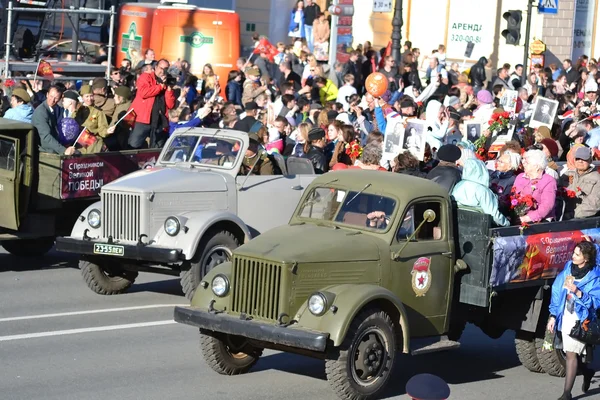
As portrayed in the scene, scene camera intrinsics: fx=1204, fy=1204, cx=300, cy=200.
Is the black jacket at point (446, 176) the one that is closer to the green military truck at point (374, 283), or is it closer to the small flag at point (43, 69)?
the green military truck at point (374, 283)

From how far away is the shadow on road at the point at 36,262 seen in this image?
15.9 metres

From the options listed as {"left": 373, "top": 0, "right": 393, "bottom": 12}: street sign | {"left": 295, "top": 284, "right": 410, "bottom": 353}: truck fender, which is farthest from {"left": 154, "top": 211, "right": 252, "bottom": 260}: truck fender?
{"left": 373, "top": 0, "right": 393, "bottom": 12}: street sign

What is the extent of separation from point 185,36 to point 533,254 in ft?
59.4

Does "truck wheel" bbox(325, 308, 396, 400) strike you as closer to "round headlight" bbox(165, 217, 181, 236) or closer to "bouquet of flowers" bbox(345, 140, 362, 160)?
"round headlight" bbox(165, 217, 181, 236)

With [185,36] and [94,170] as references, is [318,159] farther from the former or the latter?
[185,36]

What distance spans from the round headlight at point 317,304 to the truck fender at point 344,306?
0.03 metres

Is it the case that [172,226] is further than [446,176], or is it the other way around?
[172,226]

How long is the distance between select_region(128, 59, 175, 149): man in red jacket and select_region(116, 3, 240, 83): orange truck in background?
33.8 feet

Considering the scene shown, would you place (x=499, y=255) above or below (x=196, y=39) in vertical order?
below

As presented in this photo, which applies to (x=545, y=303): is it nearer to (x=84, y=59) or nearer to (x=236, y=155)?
(x=236, y=155)

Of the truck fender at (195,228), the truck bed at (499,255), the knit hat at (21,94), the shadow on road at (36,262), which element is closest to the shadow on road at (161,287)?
the truck fender at (195,228)

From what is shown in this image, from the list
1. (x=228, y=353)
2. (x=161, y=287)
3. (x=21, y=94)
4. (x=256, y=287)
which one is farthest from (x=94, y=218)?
(x=256, y=287)

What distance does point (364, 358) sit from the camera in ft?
32.5

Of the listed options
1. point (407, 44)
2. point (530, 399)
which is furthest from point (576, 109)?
point (530, 399)
